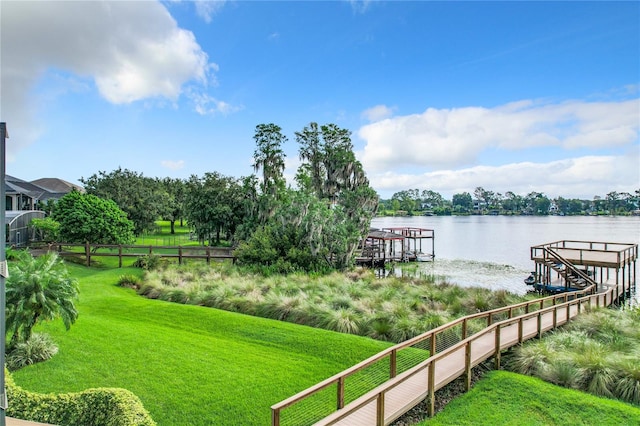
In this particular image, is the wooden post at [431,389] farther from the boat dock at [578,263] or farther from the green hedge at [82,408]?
the boat dock at [578,263]

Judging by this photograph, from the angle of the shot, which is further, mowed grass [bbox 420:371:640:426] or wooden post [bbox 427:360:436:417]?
wooden post [bbox 427:360:436:417]

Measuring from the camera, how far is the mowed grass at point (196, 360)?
6.16 meters

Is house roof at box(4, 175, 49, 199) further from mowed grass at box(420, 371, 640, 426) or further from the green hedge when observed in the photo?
mowed grass at box(420, 371, 640, 426)

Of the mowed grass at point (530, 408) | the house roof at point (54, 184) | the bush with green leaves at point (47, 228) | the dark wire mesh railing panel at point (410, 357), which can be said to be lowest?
the mowed grass at point (530, 408)

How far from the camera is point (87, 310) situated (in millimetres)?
11578

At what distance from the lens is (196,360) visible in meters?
7.71

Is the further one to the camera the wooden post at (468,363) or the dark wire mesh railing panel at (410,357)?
the dark wire mesh railing panel at (410,357)

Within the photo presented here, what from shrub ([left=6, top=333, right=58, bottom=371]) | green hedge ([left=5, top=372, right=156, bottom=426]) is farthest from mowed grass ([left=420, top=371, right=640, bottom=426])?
shrub ([left=6, top=333, right=58, bottom=371])

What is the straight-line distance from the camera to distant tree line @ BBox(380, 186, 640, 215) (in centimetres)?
13550

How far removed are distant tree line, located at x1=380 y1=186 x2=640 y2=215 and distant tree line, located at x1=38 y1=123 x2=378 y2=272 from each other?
10621 cm

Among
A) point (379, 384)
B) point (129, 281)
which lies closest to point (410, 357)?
point (379, 384)

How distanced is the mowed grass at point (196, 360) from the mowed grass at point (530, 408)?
2.34 m

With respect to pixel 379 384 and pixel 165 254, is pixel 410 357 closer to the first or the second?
pixel 379 384

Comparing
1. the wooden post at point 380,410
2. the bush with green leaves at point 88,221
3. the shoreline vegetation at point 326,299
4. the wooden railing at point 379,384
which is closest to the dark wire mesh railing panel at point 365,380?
the wooden railing at point 379,384
